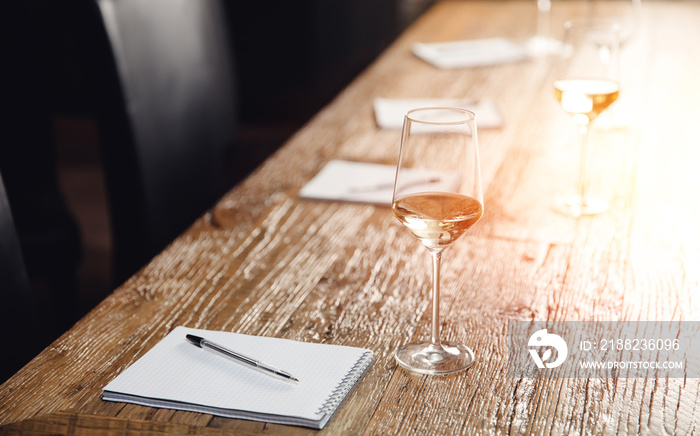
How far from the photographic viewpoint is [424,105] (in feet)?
5.43

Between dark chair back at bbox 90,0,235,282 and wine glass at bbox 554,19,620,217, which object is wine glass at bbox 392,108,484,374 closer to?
wine glass at bbox 554,19,620,217

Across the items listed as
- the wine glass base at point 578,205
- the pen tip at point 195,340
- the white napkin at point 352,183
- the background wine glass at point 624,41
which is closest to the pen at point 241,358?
the pen tip at point 195,340

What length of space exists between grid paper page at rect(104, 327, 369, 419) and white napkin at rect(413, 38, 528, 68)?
129cm

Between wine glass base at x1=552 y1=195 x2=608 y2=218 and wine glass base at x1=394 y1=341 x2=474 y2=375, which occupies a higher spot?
wine glass base at x1=394 y1=341 x2=474 y2=375

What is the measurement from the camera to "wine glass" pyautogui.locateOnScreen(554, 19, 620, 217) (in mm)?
1154

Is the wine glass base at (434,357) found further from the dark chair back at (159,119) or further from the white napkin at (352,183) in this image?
the dark chair back at (159,119)

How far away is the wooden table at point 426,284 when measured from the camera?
714 mm

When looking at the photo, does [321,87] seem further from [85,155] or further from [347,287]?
[347,287]

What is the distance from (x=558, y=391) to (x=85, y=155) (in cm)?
341

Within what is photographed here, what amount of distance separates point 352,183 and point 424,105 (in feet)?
1.49

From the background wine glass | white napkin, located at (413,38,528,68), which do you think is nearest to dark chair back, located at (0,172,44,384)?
the background wine glass

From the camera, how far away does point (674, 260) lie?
101 centimetres

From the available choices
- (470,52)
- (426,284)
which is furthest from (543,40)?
(426,284)

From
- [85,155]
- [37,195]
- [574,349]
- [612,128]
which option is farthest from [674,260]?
[85,155]
